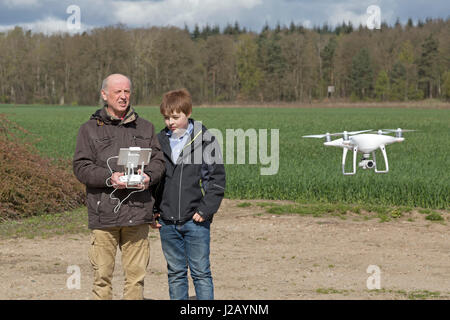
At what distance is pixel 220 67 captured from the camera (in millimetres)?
114188

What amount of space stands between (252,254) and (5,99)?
359 ft

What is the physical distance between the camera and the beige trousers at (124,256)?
4836 millimetres

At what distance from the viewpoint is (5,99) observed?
109875 mm

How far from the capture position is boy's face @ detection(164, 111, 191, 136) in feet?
15.8

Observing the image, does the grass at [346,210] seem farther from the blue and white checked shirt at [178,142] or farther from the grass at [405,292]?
the blue and white checked shirt at [178,142]

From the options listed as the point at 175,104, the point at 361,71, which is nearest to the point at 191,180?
the point at 175,104

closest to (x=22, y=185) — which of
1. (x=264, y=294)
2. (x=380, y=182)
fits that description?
(x=264, y=294)

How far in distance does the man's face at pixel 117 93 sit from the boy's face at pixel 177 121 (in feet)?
1.12

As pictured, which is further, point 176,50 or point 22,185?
point 176,50

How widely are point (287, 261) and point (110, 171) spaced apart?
12.6 ft

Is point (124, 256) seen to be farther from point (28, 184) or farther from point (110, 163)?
point (28, 184)

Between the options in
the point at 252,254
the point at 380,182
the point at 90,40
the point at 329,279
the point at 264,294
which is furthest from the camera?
the point at 90,40

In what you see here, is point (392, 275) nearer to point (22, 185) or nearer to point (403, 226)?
point (403, 226)

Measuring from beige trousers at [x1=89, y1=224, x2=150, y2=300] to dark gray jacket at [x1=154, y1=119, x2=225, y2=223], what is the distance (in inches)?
11.9
